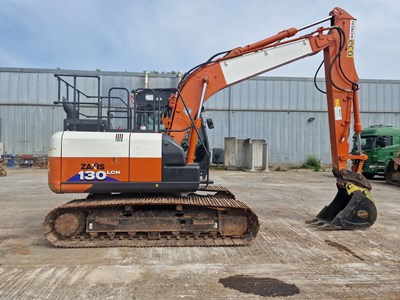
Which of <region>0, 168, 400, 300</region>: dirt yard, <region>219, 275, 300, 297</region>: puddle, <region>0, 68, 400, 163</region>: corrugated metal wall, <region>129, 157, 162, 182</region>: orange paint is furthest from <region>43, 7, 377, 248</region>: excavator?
<region>0, 68, 400, 163</region>: corrugated metal wall

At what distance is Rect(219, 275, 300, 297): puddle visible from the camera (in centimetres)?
416

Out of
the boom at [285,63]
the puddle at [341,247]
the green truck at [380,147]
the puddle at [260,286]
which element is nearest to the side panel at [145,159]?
the boom at [285,63]

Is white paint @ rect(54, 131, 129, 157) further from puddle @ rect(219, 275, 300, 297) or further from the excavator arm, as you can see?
puddle @ rect(219, 275, 300, 297)

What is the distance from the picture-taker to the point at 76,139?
19.4ft

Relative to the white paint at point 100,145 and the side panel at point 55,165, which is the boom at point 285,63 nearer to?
the white paint at point 100,145

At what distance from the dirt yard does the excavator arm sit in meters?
0.78

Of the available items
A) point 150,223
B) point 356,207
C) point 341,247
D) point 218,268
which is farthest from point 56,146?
point 356,207

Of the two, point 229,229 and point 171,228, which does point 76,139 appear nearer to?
point 171,228

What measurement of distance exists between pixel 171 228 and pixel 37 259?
2060 mm

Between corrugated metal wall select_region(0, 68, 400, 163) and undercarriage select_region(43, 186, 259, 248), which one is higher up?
corrugated metal wall select_region(0, 68, 400, 163)

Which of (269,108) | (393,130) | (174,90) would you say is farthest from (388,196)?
(269,108)

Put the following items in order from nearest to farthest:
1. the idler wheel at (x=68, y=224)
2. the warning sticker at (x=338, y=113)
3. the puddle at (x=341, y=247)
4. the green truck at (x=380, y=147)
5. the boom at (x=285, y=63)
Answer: the puddle at (x=341, y=247), the idler wheel at (x=68, y=224), the boom at (x=285, y=63), the warning sticker at (x=338, y=113), the green truck at (x=380, y=147)

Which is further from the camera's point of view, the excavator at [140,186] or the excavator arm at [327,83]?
the excavator arm at [327,83]

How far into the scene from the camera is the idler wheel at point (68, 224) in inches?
231
